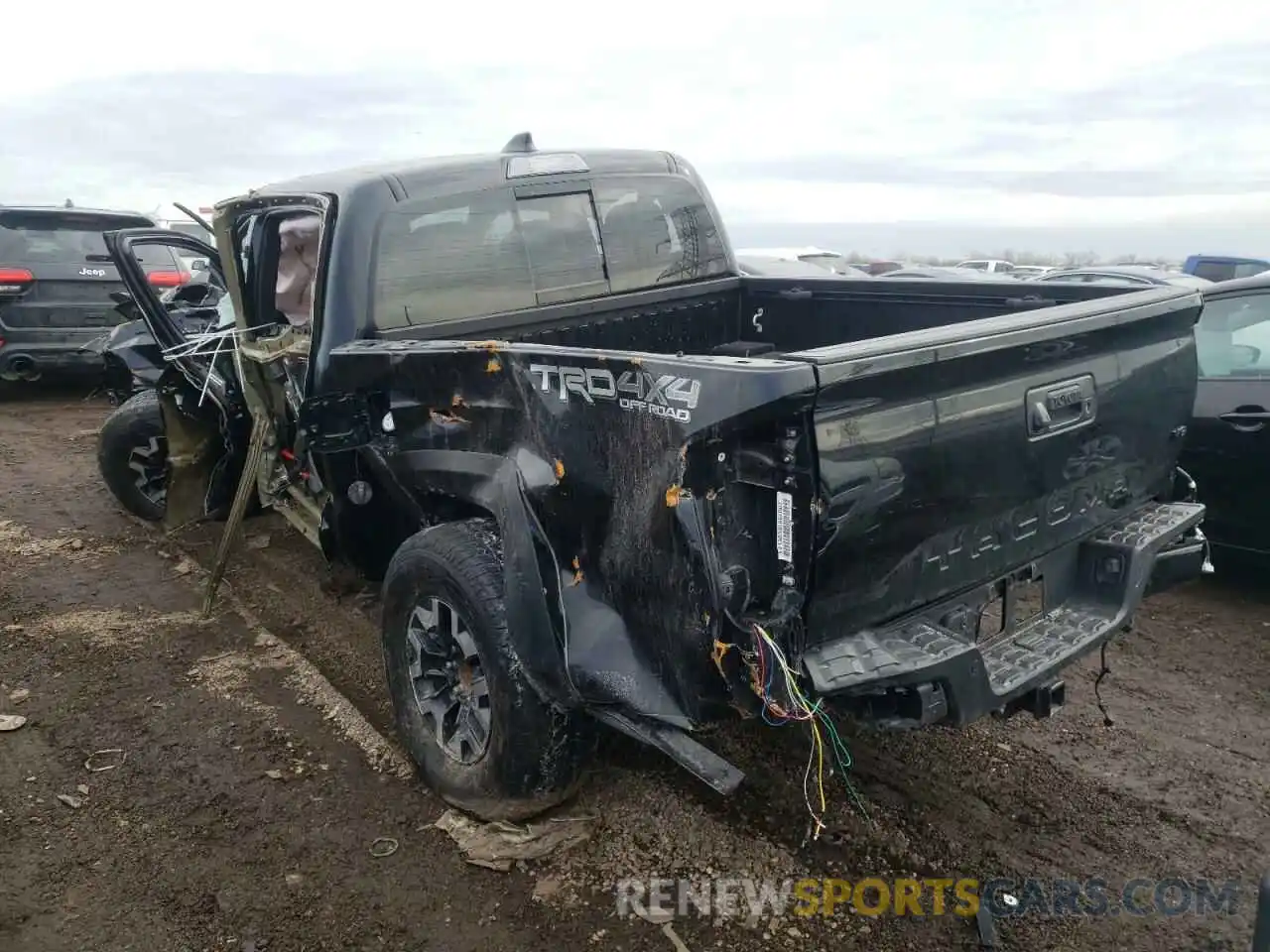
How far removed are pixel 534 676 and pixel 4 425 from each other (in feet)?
27.8

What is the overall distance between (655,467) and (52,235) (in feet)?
30.2

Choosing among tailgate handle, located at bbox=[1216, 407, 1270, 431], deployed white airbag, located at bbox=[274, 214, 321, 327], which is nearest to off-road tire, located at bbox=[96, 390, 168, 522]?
deployed white airbag, located at bbox=[274, 214, 321, 327]

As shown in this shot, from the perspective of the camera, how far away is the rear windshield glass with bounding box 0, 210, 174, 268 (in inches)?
357

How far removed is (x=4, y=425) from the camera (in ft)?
29.6

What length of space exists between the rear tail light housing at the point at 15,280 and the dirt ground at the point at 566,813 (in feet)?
18.9

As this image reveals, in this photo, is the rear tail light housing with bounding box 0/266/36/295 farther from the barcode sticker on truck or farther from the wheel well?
the barcode sticker on truck

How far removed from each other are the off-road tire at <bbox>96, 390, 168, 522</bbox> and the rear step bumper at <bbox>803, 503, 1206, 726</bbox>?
507 cm

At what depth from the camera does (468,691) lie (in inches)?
122

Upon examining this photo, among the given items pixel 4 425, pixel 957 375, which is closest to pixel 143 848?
pixel 957 375

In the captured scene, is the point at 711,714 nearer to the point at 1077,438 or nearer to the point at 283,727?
the point at 1077,438

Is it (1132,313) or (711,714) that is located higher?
(1132,313)

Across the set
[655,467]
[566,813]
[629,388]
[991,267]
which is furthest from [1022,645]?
[991,267]

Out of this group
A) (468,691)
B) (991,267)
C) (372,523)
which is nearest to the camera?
(468,691)

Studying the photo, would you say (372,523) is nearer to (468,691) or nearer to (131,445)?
(468,691)
